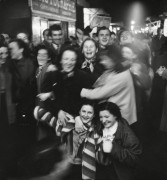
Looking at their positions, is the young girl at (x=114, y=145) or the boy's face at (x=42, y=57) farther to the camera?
the boy's face at (x=42, y=57)

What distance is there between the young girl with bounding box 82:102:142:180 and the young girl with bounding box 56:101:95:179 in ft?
0.49

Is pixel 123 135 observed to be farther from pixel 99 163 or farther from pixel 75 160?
pixel 75 160

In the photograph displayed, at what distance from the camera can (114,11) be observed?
112ft

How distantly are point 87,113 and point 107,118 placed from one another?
1.18 feet

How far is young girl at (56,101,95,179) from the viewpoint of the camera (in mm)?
3611

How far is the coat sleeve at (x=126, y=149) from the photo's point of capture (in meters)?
3.21

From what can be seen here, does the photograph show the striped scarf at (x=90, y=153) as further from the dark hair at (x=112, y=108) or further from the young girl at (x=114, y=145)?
the dark hair at (x=112, y=108)

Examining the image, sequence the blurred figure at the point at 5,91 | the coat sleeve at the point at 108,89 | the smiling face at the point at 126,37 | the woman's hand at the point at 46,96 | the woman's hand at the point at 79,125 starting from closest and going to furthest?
the coat sleeve at the point at 108,89, the woman's hand at the point at 79,125, the woman's hand at the point at 46,96, the blurred figure at the point at 5,91, the smiling face at the point at 126,37

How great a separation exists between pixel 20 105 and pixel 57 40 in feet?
4.30

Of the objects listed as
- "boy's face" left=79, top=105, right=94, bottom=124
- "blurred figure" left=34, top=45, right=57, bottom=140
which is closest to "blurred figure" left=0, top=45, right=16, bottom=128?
"blurred figure" left=34, top=45, right=57, bottom=140

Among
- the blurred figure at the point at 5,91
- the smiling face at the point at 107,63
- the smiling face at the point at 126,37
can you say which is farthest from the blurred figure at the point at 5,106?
the smiling face at the point at 126,37

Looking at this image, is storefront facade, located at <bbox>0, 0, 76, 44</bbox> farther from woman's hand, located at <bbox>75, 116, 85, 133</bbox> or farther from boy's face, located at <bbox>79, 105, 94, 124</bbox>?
boy's face, located at <bbox>79, 105, 94, 124</bbox>

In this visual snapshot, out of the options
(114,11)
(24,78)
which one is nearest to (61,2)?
(24,78)

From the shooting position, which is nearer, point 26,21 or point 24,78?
point 24,78
